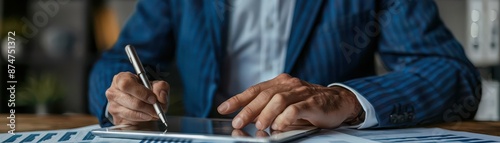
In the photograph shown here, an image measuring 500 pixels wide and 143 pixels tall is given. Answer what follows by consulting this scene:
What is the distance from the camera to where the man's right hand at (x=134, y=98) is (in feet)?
1.34

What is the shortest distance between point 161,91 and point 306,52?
0.65 ft

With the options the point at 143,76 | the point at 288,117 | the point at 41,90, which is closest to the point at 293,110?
the point at 288,117

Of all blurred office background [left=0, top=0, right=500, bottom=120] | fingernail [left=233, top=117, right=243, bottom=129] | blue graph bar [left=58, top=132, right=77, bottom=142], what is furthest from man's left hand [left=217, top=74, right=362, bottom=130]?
blurred office background [left=0, top=0, right=500, bottom=120]

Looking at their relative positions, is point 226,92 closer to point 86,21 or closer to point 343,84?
point 343,84

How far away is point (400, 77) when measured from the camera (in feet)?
1.64

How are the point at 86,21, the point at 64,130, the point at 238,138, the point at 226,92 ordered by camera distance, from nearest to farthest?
the point at 238,138 < the point at 64,130 < the point at 226,92 < the point at 86,21

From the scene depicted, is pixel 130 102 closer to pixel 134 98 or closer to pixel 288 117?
pixel 134 98

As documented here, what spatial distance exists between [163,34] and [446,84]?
0.31 m

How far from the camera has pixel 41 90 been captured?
1468 mm

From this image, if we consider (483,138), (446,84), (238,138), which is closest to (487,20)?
(446,84)

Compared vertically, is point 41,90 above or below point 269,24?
below

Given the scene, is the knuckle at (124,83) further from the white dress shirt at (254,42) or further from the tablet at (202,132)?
the white dress shirt at (254,42)

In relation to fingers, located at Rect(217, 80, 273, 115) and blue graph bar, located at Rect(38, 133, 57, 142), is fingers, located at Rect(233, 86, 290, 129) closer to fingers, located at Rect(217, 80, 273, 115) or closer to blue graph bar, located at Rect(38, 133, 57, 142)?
fingers, located at Rect(217, 80, 273, 115)

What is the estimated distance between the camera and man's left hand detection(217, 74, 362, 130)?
38 cm
